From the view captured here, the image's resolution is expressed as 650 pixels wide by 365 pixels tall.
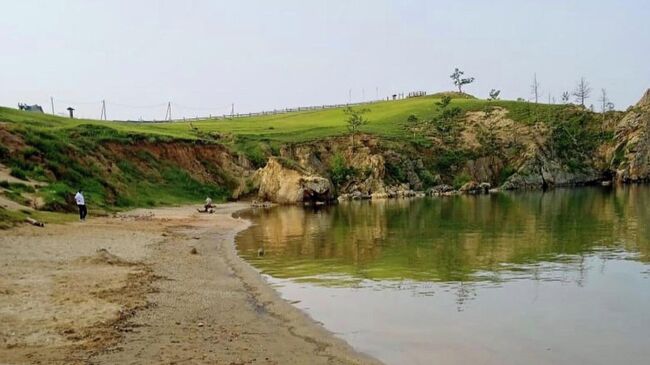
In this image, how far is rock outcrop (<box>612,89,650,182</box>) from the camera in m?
113

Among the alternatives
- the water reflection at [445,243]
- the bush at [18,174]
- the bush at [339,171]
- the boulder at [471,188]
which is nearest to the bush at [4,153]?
the bush at [18,174]

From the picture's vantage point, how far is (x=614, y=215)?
1976 inches

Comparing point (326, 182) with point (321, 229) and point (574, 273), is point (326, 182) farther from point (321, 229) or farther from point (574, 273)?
point (574, 273)

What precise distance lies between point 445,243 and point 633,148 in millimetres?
95188

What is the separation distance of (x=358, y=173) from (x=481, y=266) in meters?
68.4

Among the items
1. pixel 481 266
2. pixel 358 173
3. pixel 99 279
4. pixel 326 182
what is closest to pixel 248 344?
pixel 99 279

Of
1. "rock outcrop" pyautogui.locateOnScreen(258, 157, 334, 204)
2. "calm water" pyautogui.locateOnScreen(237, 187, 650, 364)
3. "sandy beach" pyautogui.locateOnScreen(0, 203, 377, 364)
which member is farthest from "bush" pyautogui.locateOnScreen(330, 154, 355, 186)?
"sandy beach" pyautogui.locateOnScreen(0, 203, 377, 364)

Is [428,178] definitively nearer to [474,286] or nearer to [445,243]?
[445,243]

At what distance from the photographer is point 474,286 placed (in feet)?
71.0

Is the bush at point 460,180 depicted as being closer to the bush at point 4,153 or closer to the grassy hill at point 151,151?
the grassy hill at point 151,151

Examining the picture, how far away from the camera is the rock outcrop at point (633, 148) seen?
4446 inches

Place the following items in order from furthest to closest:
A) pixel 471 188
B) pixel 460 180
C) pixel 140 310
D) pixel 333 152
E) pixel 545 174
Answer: pixel 545 174
pixel 460 180
pixel 333 152
pixel 471 188
pixel 140 310

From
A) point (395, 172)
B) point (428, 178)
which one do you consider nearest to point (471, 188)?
point (428, 178)

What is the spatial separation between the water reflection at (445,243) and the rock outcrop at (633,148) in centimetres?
6270
